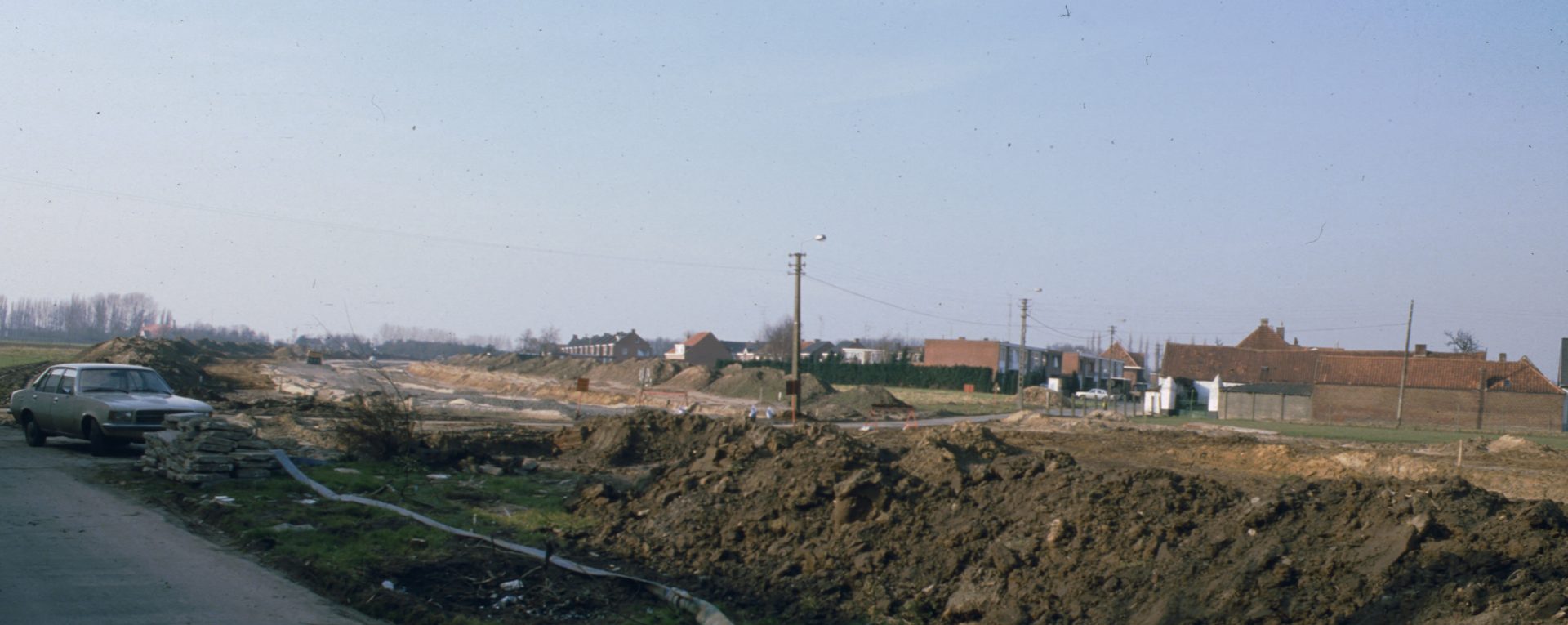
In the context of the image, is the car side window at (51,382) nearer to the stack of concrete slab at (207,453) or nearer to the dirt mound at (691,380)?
the stack of concrete slab at (207,453)

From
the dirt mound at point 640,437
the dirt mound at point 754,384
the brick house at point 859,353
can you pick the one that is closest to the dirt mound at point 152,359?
the dirt mound at point 640,437

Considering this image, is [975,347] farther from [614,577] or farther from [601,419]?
[614,577]

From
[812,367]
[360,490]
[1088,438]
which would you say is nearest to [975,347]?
[812,367]

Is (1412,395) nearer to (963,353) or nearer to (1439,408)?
(1439,408)

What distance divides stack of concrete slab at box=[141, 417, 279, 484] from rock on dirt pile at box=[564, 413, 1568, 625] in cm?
535

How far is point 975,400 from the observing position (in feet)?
226

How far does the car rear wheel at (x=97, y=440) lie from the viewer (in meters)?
17.3

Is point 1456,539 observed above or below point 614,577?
above

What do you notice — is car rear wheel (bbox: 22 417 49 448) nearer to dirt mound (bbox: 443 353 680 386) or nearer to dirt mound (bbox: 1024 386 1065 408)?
dirt mound (bbox: 443 353 680 386)

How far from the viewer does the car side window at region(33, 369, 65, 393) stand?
1855 cm

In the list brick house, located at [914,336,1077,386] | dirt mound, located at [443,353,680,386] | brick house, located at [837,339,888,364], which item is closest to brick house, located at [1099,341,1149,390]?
brick house, located at [914,336,1077,386]

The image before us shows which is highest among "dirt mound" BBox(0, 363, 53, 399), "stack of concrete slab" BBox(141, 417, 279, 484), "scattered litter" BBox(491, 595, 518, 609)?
"stack of concrete slab" BBox(141, 417, 279, 484)

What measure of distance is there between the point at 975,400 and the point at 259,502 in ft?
194

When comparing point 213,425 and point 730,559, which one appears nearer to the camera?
point 730,559
